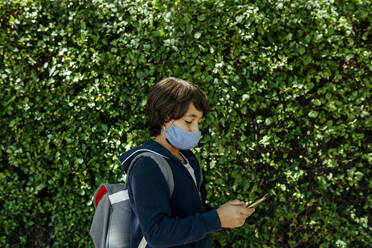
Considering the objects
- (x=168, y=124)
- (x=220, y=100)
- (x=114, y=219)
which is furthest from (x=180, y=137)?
Result: (x=220, y=100)

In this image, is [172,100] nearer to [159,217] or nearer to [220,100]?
[159,217]

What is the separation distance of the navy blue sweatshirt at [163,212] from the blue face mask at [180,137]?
4.5 inches

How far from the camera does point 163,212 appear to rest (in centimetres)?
158

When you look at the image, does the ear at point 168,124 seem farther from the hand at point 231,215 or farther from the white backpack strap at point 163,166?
the hand at point 231,215

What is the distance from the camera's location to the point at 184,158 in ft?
6.64

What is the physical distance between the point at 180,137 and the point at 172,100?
0.61ft

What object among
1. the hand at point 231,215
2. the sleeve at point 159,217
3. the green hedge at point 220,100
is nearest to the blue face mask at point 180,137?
the sleeve at point 159,217

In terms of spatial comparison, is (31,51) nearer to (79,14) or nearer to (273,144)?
(79,14)

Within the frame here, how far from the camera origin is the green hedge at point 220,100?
10.1 feet

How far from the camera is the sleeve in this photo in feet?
5.14

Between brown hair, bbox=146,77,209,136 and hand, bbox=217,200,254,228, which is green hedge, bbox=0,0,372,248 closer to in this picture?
brown hair, bbox=146,77,209,136

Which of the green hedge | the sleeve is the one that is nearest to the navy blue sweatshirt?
the sleeve

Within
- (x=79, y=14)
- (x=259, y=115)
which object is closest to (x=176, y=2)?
(x=79, y=14)

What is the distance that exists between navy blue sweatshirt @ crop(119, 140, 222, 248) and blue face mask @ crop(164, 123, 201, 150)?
0.11m
